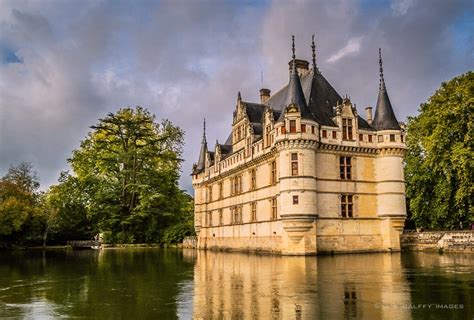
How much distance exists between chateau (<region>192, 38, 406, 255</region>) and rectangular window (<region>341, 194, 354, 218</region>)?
0.06 m

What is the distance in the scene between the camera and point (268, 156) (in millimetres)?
32250

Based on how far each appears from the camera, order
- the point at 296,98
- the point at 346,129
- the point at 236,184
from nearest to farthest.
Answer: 1. the point at 296,98
2. the point at 346,129
3. the point at 236,184

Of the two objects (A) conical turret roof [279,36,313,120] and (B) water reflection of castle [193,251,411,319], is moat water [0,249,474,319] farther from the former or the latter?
(A) conical turret roof [279,36,313,120]

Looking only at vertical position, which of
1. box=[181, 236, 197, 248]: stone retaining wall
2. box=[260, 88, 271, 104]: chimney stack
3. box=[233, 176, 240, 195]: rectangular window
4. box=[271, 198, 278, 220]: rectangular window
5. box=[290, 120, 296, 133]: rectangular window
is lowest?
box=[181, 236, 197, 248]: stone retaining wall

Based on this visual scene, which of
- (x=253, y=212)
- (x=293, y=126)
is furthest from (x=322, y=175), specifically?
(x=253, y=212)

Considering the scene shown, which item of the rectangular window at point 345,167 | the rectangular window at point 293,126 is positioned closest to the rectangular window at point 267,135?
the rectangular window at point 293,126

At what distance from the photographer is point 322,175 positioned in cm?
2998

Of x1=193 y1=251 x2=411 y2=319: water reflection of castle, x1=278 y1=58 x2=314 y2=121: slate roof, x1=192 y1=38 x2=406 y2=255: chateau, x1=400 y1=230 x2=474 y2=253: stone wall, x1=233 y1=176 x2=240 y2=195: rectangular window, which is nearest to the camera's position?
x1=193 y1=251 x2=411 y2=319: water reflection of castle

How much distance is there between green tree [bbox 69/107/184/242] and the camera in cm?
4744

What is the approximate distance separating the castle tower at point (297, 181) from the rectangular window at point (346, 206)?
277 cm

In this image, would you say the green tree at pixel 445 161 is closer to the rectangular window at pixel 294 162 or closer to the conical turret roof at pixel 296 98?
the conical turret roof at pixel 296 98

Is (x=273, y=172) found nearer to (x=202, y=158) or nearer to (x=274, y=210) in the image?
(x=274, y=210)

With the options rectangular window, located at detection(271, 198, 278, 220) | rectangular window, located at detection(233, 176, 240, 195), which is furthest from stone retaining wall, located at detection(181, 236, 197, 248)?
rectangular window, located at detection(271, 198, 278, 220)

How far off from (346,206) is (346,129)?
501 cm
